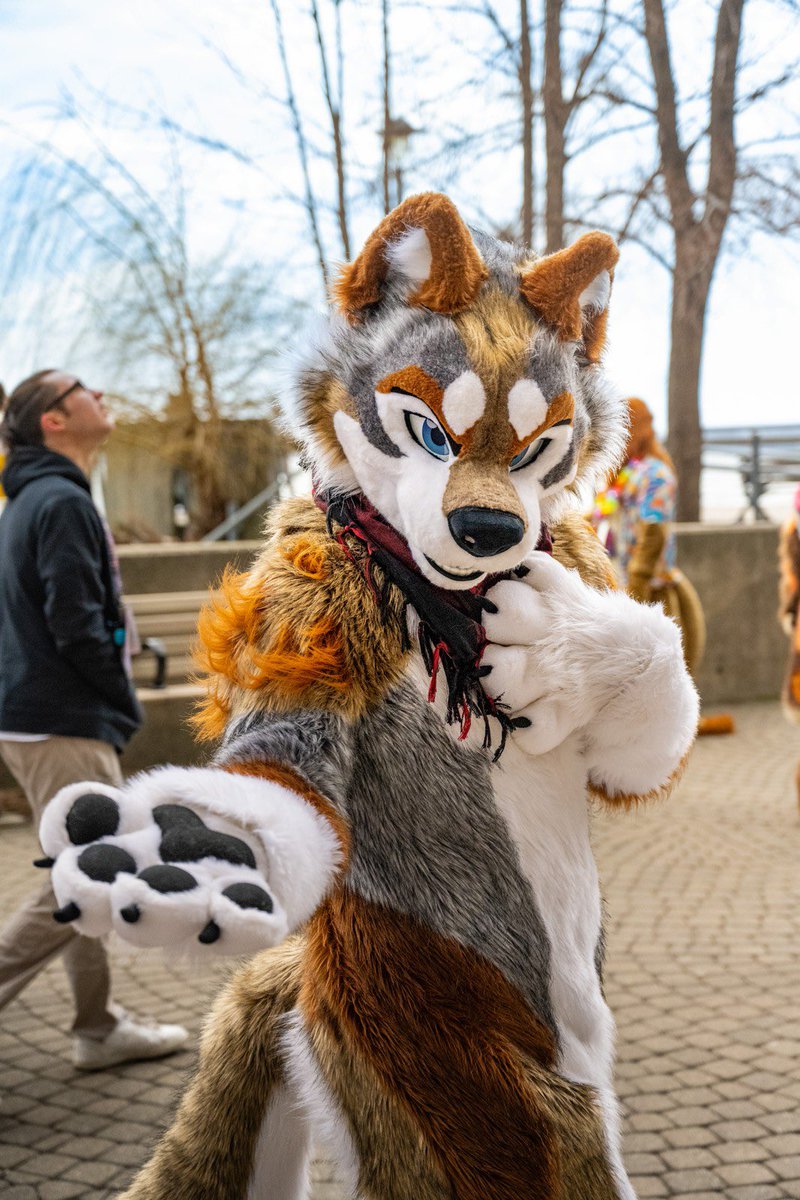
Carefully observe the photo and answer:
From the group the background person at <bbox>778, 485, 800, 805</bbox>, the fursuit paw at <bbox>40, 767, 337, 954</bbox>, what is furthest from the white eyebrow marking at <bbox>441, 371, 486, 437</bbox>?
the background person at <bbox>778, 485, 800, 805</bbox>

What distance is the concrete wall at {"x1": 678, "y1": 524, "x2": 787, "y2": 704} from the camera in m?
8.79

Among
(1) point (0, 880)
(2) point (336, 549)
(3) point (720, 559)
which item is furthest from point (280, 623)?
(3) point (720, 559)

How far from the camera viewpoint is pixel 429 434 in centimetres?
168

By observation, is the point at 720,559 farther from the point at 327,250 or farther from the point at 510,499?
the point at 510,499

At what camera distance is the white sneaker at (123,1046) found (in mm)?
3447

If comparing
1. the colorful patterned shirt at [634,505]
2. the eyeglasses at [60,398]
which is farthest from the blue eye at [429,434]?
the colorful patterned shirt at [634,505]

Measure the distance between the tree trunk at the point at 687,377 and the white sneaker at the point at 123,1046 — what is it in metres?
5.73

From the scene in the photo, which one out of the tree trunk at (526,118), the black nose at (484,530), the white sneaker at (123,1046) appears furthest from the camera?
the tree trunk at (526,118)

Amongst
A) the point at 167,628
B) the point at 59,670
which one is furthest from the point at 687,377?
the point at 59,670

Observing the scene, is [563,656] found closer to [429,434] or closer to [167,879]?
[429,434]

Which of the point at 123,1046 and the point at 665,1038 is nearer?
the point at 123,1046

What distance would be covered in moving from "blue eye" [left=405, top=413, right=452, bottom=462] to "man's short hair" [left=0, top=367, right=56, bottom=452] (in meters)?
2.18

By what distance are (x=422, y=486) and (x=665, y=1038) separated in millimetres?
2594

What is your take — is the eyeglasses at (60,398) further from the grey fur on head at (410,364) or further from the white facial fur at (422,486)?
the white facial fur at (422,486)
